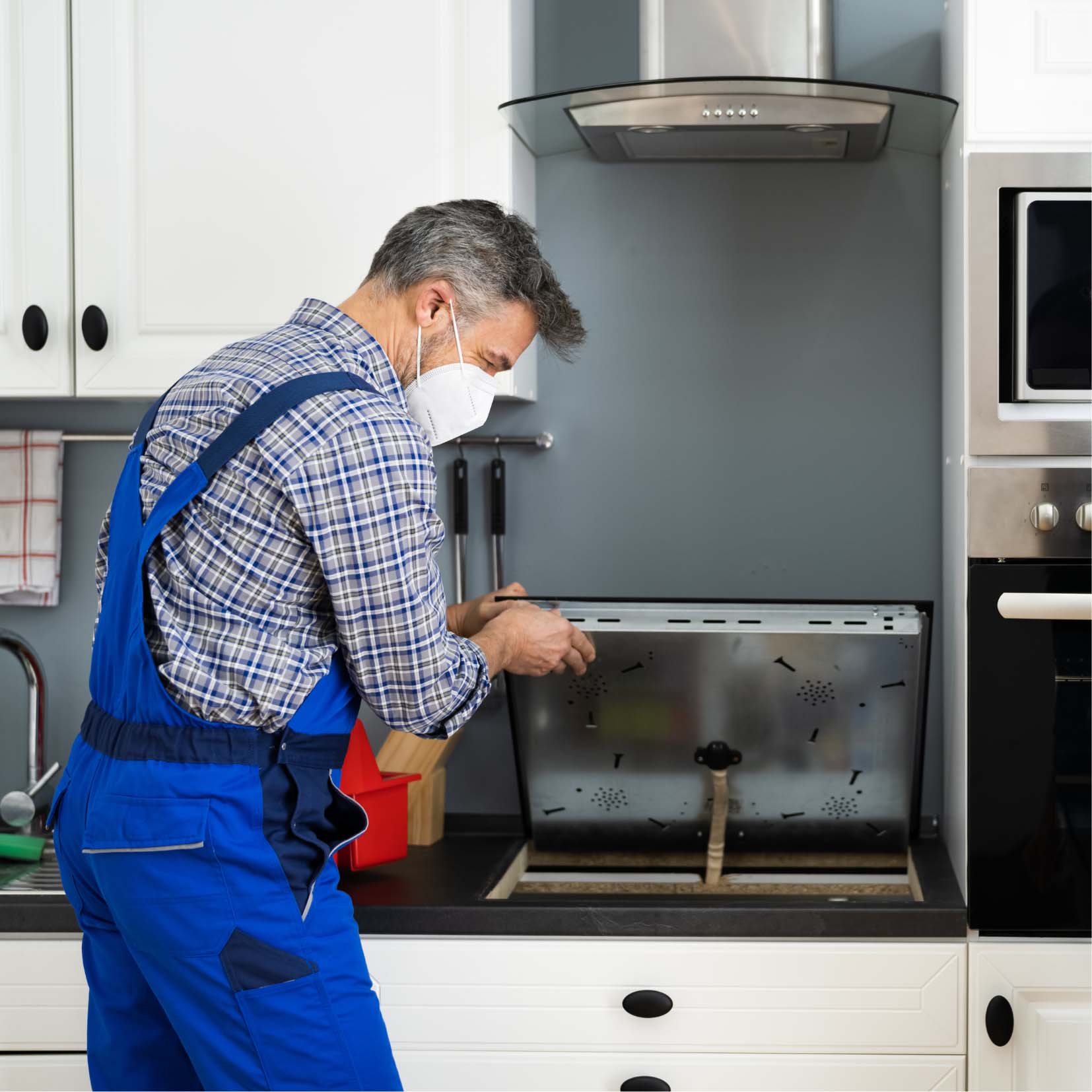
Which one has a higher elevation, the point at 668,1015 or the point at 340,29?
the point at 340,29

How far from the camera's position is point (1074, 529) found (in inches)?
56.0

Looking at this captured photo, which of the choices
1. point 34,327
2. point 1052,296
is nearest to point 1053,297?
point 1052,296

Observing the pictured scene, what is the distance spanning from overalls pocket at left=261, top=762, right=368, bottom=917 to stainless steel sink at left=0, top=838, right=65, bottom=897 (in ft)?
1.77

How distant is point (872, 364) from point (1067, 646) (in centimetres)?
61

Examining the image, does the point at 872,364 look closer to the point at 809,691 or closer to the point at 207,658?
the point at 809,691

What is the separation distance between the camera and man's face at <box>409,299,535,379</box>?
4.12ft

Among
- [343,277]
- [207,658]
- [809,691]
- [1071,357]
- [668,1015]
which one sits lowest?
[668,1015]

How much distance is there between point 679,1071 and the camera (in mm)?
1447

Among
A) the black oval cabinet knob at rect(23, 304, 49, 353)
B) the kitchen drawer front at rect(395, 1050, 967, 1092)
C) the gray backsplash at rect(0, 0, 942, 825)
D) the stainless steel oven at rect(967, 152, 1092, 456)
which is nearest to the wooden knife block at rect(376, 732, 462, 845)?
the gray backsplash at rect(0, 0, 942, 825)

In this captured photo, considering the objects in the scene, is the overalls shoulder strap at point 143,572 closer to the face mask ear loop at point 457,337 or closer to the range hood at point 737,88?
the face mask ear loop at point 457,337

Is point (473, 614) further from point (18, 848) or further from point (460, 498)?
point (18, 848)

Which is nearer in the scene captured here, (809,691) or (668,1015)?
(668,1015)

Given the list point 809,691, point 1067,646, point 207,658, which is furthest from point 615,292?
point 207,658

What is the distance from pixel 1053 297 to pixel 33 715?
5.16 feet
